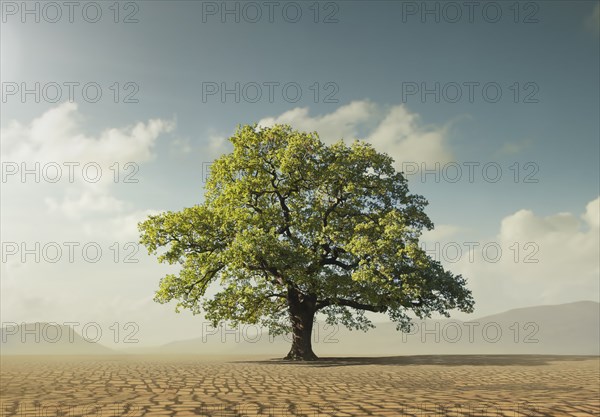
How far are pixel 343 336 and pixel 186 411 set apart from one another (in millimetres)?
136976

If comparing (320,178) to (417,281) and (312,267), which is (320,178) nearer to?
(312,267)

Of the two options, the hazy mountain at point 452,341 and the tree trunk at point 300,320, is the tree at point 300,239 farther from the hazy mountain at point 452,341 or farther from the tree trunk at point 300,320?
the hazy mountain at point 452,341

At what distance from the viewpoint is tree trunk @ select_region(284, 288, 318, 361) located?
89.7 ft

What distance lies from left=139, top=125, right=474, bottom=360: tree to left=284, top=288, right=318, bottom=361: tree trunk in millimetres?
53

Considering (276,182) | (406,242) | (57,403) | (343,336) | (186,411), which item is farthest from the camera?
(343,336)

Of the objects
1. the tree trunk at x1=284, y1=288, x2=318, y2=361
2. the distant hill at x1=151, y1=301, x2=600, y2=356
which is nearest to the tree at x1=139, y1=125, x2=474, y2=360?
the tree trunk at x1=284, y1=288, x2=318, y2=361

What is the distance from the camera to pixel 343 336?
14112 cm

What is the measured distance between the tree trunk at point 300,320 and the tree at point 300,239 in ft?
0.17

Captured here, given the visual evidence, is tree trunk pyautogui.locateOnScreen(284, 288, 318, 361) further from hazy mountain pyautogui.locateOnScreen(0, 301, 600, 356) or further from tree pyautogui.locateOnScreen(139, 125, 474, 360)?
hazy mountain pyautogui.locateOnScreen(0, 301, 600, 356)

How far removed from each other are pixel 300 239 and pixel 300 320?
14.3ft

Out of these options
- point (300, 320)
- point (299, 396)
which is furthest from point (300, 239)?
point (299, 396)

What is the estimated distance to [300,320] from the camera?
90.9 feet

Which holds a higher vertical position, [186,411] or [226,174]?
[226,174]

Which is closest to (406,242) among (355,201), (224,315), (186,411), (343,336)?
(355,201)
